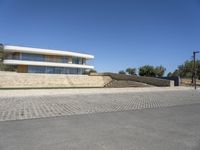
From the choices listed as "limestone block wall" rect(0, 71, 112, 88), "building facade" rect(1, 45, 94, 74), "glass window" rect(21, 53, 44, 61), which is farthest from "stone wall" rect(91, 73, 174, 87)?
"glass window" rect(21, 53, 44, 61)

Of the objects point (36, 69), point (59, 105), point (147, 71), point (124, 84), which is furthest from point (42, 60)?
point (59, 105)

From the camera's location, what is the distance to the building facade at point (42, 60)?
42375 mm

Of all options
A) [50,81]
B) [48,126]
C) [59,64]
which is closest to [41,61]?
[59,64]

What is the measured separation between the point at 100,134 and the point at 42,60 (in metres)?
43.0

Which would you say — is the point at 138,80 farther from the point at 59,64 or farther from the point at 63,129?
the point at 63,129

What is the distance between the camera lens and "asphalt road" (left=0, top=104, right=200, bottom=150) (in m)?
4.83

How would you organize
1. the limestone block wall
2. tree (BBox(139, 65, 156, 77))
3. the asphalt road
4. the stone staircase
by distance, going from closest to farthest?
the asphalt road → the limestone block wall → the stone staircase → tree (BBox(139, 65, 156, 77))

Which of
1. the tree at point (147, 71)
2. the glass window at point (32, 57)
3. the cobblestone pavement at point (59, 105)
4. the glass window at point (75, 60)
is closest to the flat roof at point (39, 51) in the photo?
the glass window at point (32, 57)

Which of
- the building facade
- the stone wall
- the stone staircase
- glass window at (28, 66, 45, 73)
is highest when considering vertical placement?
the building facade

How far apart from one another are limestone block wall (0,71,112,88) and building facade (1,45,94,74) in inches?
255

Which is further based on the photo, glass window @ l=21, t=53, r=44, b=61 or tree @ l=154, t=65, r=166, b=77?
tree @ l=154, t=65, r=166, b=77

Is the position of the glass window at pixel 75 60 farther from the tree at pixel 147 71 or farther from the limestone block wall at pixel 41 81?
the tree at pixel 147 71

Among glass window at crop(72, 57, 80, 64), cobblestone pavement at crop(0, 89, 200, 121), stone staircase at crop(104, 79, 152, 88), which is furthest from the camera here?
glass window at crop(72, 57, 80, 64)

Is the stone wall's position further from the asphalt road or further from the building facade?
the asphalt road
